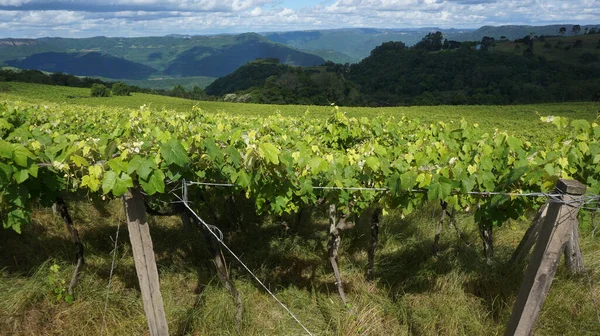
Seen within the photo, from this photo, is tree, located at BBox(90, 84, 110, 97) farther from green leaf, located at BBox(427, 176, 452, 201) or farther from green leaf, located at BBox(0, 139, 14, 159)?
green leaf, located at BBox(427, 176, 452, 201)

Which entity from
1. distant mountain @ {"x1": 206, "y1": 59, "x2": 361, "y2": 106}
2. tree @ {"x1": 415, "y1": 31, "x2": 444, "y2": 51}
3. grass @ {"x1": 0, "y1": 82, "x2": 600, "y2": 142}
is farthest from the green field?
grass @ {"x1": 0, "y1": 82, "x2": 600, "y2": 142}

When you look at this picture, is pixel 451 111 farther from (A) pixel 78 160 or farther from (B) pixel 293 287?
(A) pixel 78 160

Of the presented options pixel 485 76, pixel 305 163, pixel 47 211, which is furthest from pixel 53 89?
pixel 485 76

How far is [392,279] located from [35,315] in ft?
13.8

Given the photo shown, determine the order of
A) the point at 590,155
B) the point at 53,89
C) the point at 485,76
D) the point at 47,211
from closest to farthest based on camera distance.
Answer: the point at 590,155 → the point at 47,211 → the point at 53,89 → the point at 485,76

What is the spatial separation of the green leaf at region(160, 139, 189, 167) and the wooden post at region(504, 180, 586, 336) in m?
2.51

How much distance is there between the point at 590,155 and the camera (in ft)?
12.3

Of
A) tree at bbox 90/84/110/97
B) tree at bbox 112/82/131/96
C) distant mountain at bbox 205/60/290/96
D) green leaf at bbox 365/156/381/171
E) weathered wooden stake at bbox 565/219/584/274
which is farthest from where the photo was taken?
distant mountain at bbox 205/60/290/96

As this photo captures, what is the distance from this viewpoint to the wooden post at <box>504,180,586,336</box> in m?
2.14

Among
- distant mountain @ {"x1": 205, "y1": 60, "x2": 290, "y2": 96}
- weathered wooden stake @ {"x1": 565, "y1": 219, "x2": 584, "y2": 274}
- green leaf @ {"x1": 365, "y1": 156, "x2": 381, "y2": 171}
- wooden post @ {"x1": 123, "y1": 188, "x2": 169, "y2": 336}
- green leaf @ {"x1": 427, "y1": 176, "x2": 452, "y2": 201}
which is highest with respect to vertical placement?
distant mountain @ {"x1": 205, "y1": 60, "x2": 290, "y2": 96}

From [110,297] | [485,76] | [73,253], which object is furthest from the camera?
[485,76]

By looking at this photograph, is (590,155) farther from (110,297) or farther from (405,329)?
(110,297)

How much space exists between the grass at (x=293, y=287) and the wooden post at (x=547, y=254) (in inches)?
53.3

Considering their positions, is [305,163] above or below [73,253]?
above
